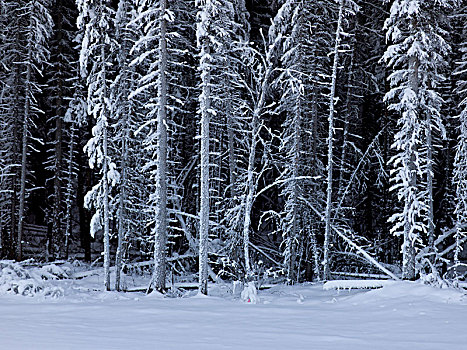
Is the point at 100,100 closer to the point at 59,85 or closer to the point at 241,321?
the point at 59,85

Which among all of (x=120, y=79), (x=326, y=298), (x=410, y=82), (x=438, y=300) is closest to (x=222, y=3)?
(x=120, y=79)

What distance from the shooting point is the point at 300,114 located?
69.2 ft

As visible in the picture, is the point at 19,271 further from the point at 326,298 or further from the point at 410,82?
the point at 410,82

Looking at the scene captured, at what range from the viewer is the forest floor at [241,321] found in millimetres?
8938

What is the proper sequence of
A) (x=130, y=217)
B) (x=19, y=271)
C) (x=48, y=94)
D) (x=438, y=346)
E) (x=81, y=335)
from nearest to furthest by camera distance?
(x=438, y=346) < (x=81, y=335) < (x=19, y=271) < (x=130, y=217) < (x=48, y=94)

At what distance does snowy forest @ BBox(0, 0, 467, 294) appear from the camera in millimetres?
17406

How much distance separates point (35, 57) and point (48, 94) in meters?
6.05

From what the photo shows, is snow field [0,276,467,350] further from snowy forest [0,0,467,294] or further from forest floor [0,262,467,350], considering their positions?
snowy forest [0,0,467,294]

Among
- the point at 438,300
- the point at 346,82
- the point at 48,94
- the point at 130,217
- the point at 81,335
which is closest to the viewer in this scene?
the point at 81,335

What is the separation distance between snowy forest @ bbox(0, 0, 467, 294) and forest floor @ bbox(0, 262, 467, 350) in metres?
1.98

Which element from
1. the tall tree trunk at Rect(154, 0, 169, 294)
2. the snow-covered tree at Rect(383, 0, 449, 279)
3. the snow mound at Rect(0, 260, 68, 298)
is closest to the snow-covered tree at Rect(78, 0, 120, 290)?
the tall tree trunk at Rect(154, 0, 169, 294)

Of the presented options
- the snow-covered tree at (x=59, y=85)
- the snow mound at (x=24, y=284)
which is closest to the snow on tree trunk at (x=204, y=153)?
the snow mound at (x=24, y=284)

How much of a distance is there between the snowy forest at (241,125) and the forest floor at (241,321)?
1976 mm

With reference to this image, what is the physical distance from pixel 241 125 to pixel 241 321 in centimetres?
1142
